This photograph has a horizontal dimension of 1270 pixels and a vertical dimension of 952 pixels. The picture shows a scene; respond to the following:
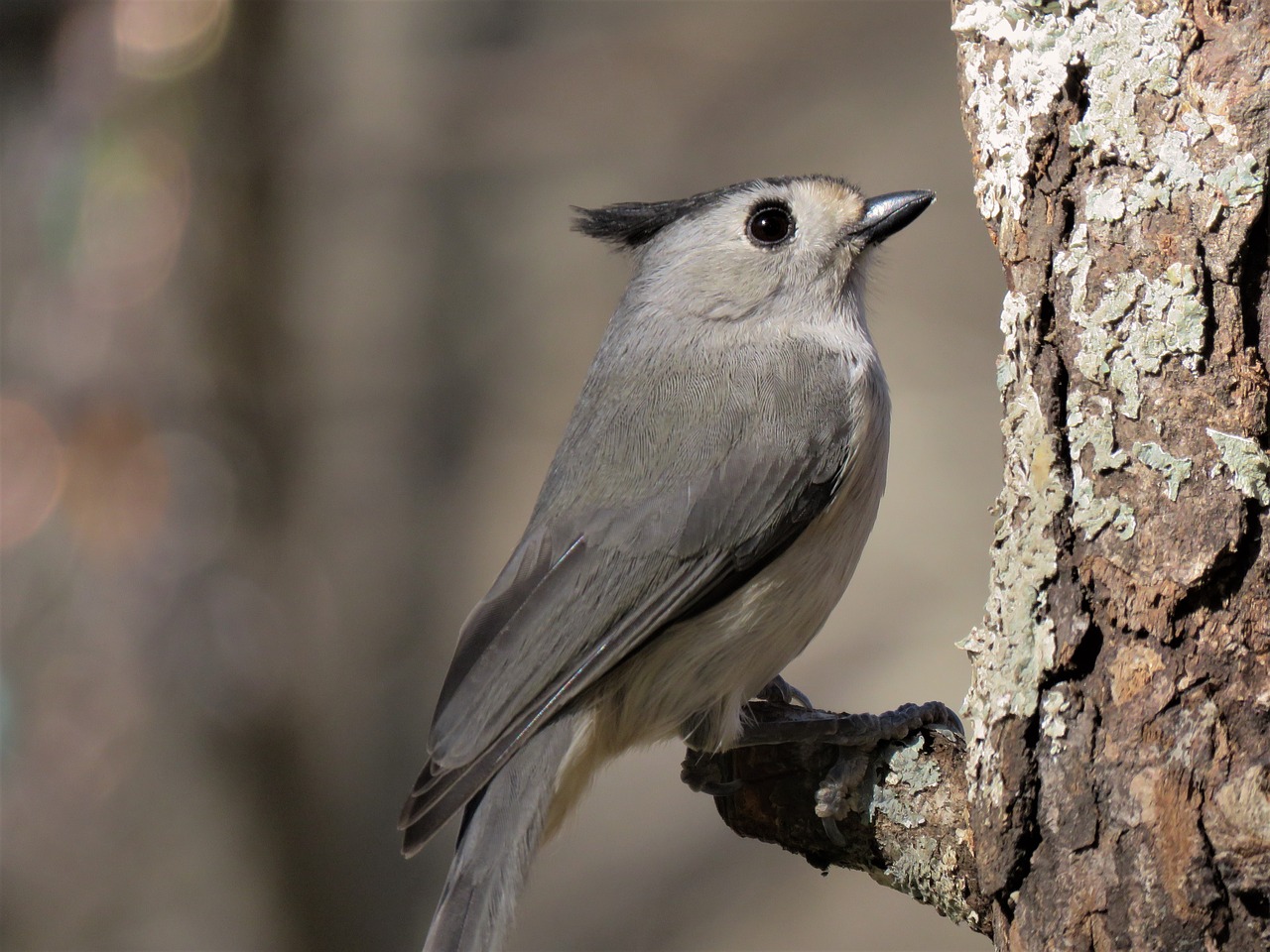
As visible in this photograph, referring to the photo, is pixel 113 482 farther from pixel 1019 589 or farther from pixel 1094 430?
pixel 1094 430

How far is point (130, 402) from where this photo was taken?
15.9 feet

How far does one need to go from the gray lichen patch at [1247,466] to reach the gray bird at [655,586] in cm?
91

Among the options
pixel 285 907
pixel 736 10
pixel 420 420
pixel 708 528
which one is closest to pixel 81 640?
pixel 285 907

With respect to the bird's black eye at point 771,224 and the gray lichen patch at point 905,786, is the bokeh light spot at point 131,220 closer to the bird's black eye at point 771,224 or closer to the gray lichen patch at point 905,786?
the bird's black eye at point 771,224

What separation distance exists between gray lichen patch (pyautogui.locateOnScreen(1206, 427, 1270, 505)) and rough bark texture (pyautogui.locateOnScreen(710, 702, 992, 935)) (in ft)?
2.30

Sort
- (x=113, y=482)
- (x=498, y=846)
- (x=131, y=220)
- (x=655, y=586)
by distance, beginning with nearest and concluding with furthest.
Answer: (x=498, y=846) → (x=655, y=586) → (x=113, y=482) → (x=131, y=220)

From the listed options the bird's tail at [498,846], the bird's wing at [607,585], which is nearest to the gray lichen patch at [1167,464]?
the bird's wing at [607,585]

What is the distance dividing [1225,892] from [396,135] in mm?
6420

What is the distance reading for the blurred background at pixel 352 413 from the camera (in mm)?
4836

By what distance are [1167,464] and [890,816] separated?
2.70 ft

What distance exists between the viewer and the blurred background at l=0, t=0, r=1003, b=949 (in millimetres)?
4836

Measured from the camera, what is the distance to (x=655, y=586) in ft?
8.58

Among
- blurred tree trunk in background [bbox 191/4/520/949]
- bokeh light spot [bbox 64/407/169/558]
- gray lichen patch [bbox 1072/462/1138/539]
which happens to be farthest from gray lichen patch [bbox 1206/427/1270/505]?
blurred tree trunk in background [bbox 191/4/520/949]

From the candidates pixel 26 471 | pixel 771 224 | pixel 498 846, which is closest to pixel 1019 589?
pixel 498 846
